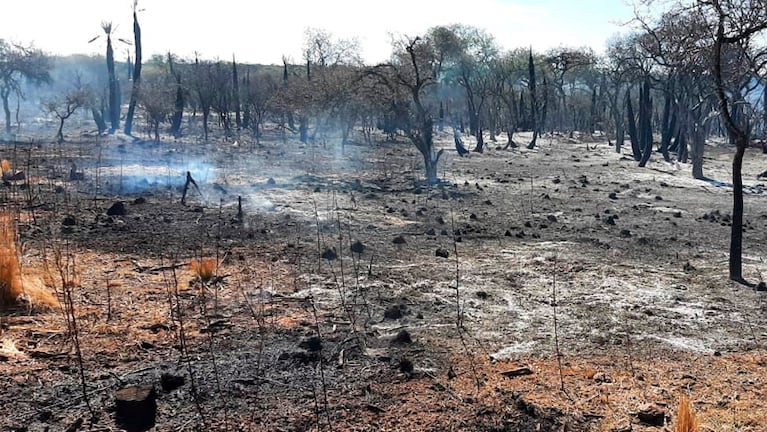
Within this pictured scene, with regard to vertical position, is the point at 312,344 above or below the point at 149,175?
below

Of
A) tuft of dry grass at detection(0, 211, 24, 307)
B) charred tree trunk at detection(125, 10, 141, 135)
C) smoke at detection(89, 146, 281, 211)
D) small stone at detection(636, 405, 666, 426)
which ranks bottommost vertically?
small stone at detection(636, 405, 666, 426)

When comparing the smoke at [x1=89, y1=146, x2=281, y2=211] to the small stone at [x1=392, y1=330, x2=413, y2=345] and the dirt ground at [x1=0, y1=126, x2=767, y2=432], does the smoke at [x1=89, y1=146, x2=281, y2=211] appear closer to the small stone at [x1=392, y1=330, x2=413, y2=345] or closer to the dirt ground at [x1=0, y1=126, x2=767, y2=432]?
the dirt ground at [x1=0, y1=126, x2=767, y2=432]

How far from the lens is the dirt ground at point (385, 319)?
4.46m

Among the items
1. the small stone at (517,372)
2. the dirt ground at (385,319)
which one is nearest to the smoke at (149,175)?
the dirt ground at (385,319)

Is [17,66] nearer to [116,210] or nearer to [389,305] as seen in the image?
Answer: [116,210]

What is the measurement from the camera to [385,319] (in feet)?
21.2

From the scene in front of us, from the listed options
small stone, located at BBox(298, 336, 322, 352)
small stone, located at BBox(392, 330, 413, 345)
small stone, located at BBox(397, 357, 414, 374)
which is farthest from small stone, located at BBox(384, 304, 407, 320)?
small stone, located at BBox(397, 357, 414, 374)

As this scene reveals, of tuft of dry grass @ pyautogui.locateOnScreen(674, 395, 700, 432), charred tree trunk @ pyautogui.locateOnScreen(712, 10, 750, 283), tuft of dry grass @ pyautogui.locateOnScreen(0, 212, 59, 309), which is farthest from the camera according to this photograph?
charred tree trunk @ pyautogui.locateOnScreen(712, 10, 750, 283)

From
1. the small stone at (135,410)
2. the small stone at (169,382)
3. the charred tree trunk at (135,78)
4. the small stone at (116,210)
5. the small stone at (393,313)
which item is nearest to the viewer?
the small stone at (135,410)

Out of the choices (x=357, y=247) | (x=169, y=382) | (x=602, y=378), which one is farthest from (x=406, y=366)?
(x=357, y=247)

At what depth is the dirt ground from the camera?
176 inches

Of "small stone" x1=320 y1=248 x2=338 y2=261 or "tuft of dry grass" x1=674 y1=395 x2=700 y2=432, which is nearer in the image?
"tuft of dry grass" x1=674 y1=395 x2=700 y2=432

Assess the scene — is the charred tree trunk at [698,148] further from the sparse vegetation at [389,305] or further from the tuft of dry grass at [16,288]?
the tuft of dry grass at [16,288]

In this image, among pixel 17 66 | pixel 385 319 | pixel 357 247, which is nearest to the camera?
pixel 385 319
